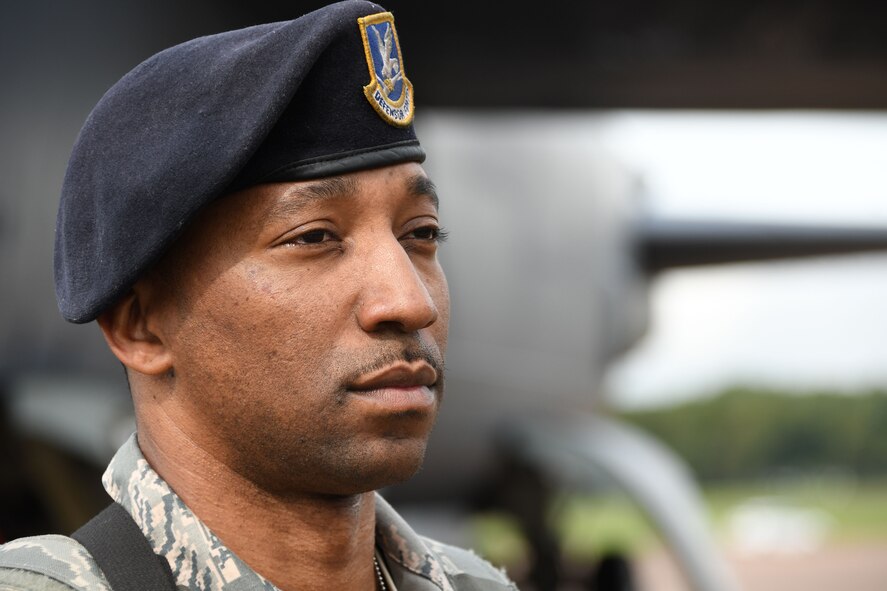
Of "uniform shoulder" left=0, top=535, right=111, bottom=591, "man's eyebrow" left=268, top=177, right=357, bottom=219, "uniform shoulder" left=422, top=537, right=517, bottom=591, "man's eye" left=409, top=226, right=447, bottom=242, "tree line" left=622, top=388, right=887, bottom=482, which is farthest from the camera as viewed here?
"tree line" left=622, top=388, right=887, bottom=482

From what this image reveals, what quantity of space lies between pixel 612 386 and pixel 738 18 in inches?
149

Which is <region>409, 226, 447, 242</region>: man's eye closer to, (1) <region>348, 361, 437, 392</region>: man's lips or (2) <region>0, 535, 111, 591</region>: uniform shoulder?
(1) <region>348, 361, 437, 392</region>: man's lips

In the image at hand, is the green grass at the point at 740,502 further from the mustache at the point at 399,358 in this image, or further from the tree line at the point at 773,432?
the mustache at the point at 399,358

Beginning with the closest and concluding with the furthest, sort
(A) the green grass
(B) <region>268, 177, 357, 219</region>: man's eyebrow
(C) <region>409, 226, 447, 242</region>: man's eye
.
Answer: (B) <region>268, 177, 357, 219</region>: man's eyebrow
(C) <region>409, 226, 447, 242</region>: man's eye
(A) the green grass

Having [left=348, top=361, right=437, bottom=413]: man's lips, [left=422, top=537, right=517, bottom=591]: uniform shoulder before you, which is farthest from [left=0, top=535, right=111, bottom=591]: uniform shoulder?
[left=422, top=537, right=517, bottom=591]: uniform shoulder

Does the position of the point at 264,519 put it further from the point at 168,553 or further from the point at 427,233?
the point at 427,233

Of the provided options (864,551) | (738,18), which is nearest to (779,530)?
(864,551)

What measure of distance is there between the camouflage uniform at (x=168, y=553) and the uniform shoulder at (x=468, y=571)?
0.06ft

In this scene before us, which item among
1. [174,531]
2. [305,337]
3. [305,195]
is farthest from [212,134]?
[174,531]

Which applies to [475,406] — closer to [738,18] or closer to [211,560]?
[738,18]

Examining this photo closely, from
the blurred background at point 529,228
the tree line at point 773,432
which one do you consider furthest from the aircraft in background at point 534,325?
the tree line at point 773,432

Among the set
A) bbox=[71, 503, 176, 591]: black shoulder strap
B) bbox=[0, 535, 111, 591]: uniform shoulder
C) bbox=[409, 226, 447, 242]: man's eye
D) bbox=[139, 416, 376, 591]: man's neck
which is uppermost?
bbox=[409, 226, 447, 242]: man's eye

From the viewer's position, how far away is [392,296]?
123cm

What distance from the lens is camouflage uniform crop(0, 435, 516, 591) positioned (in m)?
1.15
